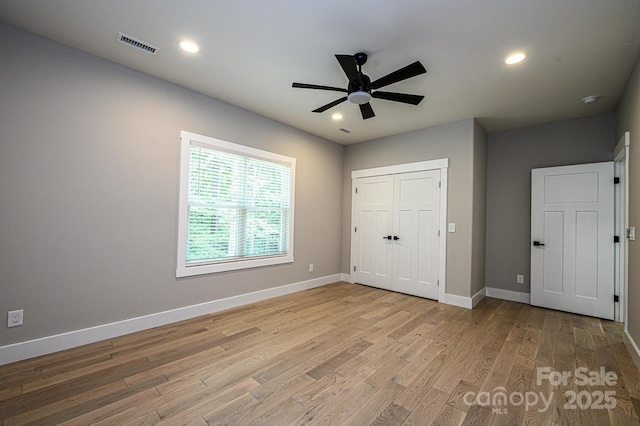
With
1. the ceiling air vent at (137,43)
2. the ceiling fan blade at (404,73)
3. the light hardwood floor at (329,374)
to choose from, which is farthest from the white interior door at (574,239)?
the ceiling air vent at (137,43)

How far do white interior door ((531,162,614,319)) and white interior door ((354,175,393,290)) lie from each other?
215cm

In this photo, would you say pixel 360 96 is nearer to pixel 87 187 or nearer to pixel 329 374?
pixel 329 374

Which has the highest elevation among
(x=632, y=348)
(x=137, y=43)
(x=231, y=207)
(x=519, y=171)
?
(x=137, y=43)

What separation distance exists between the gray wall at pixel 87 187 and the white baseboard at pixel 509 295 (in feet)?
14.0

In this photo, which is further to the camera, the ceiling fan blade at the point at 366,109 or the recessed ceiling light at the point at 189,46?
the ceiling fan blade at the point at 366,109

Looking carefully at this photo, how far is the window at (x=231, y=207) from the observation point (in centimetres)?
341

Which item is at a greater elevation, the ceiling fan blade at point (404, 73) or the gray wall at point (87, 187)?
the ceiling fan blade at point (404, 73)

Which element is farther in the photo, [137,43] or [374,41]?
[137,43]

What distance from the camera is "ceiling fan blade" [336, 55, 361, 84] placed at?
2.21 m

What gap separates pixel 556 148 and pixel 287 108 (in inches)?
159

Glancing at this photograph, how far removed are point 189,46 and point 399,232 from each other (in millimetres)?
3929

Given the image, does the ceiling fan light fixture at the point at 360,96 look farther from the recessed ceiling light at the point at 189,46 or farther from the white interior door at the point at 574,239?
the white interior door at the point at 574,239

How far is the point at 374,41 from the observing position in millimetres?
2404

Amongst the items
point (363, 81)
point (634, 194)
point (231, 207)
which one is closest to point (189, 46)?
point (363, 81)
